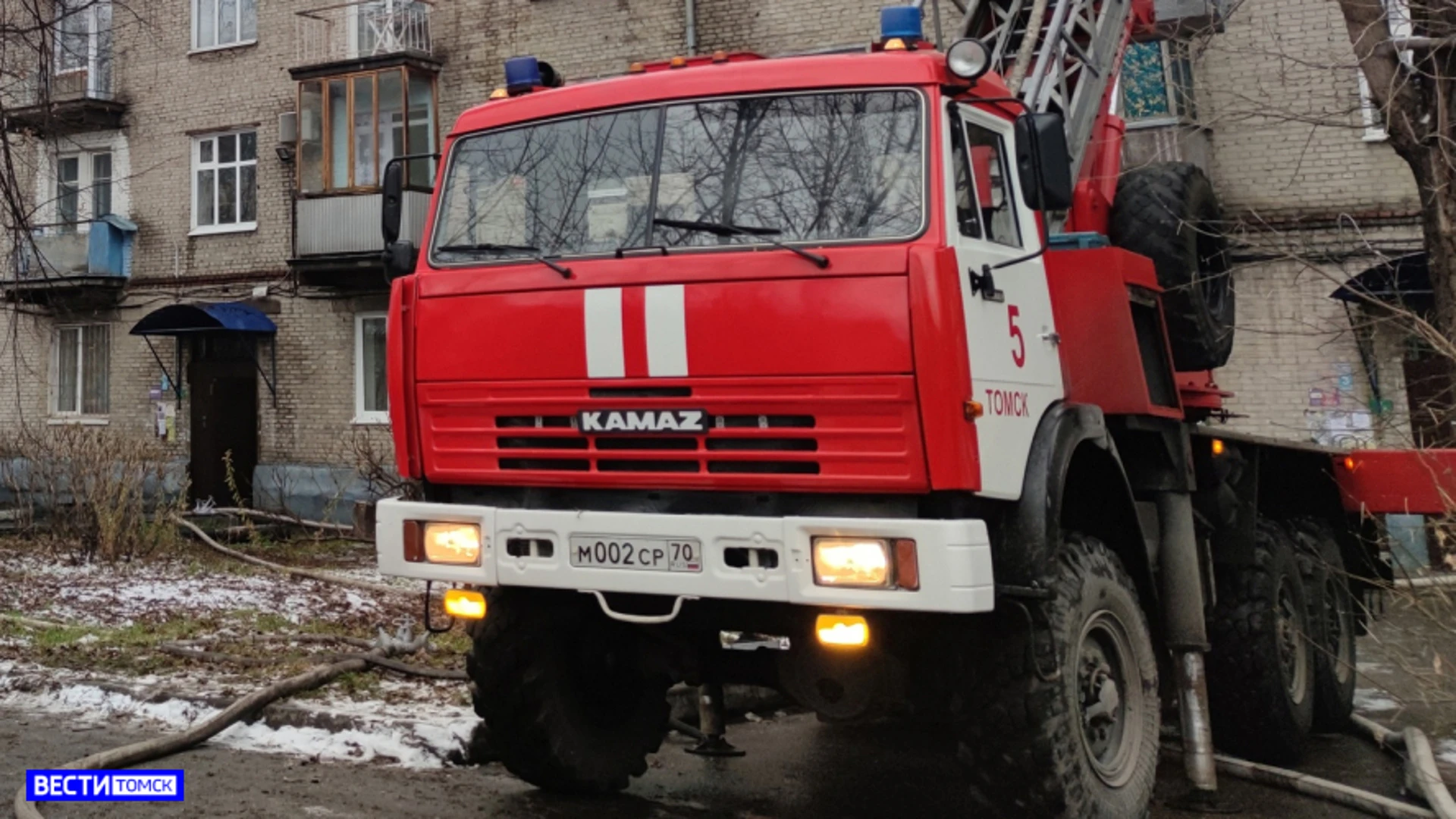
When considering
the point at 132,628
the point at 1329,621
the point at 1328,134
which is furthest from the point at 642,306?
the point at 1328,134

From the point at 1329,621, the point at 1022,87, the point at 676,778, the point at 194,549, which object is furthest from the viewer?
the point at 194,549

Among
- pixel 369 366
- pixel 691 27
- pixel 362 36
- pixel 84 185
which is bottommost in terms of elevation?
pixel 369 366

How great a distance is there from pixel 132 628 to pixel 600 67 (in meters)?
11.8

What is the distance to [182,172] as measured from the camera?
22.5m

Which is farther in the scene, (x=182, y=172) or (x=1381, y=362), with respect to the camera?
(x=182, y=172)

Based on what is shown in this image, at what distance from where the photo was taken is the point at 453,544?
4.83 m

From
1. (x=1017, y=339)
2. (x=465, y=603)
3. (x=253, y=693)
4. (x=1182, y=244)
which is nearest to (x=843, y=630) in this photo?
(x=1017, y=339)

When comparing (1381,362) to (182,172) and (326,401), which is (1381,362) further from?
(182,172)

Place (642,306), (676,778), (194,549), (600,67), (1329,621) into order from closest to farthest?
(642,306), (676,778), (1329,621), (194,549), (600,67)

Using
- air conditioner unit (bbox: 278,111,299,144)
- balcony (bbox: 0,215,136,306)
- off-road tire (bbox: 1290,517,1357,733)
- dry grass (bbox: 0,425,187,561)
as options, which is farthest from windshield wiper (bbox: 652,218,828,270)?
balcony (bbox: 0,215,136,306)

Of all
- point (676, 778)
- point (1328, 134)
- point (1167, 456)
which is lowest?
point (676, 778)

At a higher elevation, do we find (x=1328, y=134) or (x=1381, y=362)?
(x=1328, y=134)

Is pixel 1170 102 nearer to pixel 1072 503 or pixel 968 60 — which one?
pixel 1072 503

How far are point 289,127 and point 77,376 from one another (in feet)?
20.7
